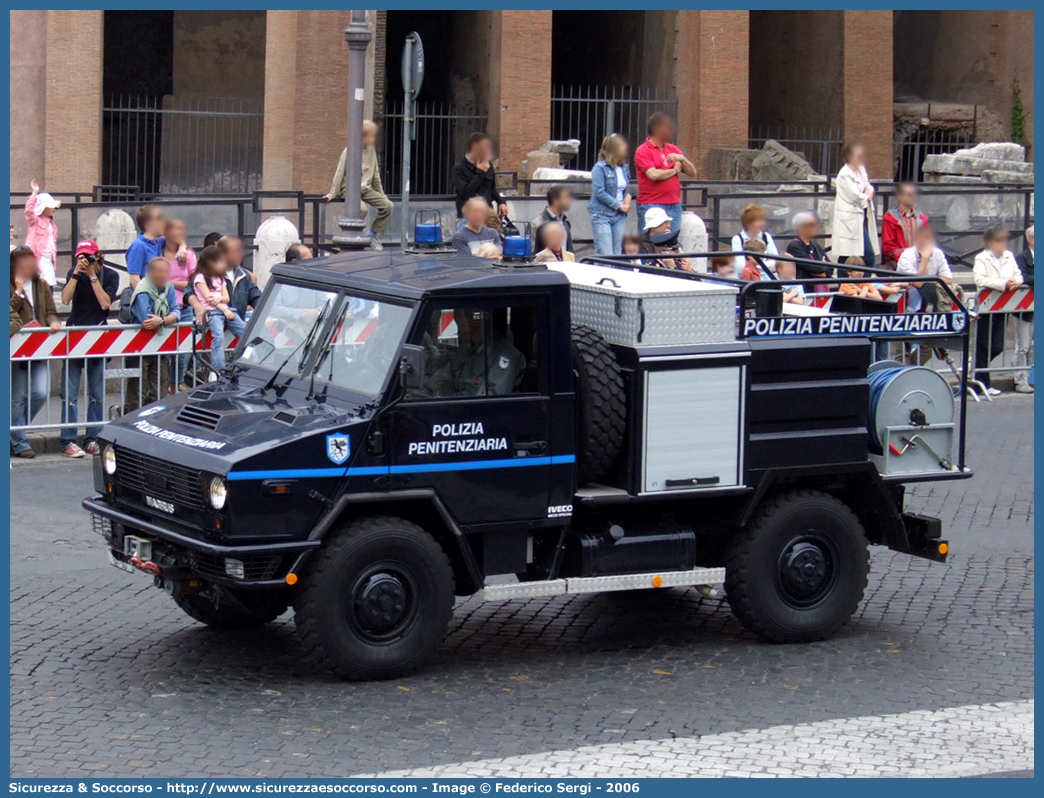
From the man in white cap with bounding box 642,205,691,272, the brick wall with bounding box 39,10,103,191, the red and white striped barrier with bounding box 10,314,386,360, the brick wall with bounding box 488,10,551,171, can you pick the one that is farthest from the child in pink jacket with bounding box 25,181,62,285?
the brick wall with bounding box 488,10,551,171

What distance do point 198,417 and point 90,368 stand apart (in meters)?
6.16

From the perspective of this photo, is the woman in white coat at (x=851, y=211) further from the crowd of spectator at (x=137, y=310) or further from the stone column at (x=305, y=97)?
the stone column at (x=305, y=97)

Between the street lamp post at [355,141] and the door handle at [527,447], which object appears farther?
the street lamp post at [355,141]

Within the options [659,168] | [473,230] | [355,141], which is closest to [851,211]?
[659,168]

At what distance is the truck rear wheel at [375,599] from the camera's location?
8.05 metres

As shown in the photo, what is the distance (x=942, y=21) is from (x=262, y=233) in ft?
81.0

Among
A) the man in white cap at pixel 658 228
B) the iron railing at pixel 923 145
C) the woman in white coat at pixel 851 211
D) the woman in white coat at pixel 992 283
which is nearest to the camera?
the man in white cap at pixel 658 228

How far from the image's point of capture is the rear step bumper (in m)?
8.49

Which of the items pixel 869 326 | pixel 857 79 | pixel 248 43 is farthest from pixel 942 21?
pixel 869 326

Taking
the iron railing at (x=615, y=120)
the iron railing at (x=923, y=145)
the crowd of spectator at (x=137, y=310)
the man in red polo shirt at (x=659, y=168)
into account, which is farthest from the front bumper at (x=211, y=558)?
the iron railing at (x=923, y=145)

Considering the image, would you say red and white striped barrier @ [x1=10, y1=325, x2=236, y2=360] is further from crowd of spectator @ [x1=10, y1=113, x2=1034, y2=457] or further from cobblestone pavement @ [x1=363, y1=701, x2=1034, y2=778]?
cobblestone pavement @ [x1=363, y1=701, x2=1034, y2=778]

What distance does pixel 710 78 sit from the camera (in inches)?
1277

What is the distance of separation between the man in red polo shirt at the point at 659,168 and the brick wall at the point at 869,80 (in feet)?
57.7

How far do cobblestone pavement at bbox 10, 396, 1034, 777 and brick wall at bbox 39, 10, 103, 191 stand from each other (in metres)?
18.7
